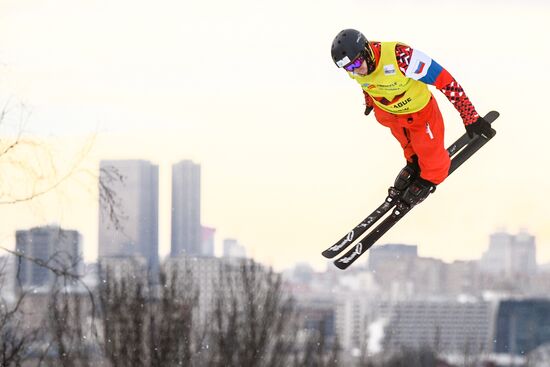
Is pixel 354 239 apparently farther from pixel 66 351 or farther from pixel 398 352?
pixel 398 352

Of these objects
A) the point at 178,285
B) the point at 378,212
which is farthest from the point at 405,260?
the point at 378,212

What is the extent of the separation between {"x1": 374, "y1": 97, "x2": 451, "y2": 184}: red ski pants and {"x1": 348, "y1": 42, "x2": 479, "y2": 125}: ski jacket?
0.38 feet

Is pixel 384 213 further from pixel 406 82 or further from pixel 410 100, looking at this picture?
pixel 406 82

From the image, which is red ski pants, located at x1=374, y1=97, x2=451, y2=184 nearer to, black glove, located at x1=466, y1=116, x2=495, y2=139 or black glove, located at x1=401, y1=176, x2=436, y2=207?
black glove, located at x1=401, y1=176, x2=436, y2=207

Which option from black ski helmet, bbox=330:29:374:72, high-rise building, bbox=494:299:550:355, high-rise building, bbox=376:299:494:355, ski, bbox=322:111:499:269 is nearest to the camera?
black ski helmet, bbox=330:29:374:72

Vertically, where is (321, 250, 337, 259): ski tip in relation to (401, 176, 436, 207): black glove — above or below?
below

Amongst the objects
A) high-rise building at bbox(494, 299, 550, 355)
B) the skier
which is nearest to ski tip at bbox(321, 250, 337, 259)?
Result: the skier

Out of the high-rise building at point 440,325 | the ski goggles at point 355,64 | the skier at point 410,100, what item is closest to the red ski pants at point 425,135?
the skier at point 410,100

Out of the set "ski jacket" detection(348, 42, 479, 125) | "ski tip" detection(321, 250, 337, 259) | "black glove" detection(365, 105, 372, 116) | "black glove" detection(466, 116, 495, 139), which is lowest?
"ski tip" detection(321, 250, 337, 259)

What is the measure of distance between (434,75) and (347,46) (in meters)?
0.83

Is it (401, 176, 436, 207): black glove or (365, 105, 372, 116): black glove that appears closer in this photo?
(365, 105, 372, 116): black glove

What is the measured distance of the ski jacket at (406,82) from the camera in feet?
27.1

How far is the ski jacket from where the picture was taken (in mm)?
8266

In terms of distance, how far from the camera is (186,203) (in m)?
63.4
